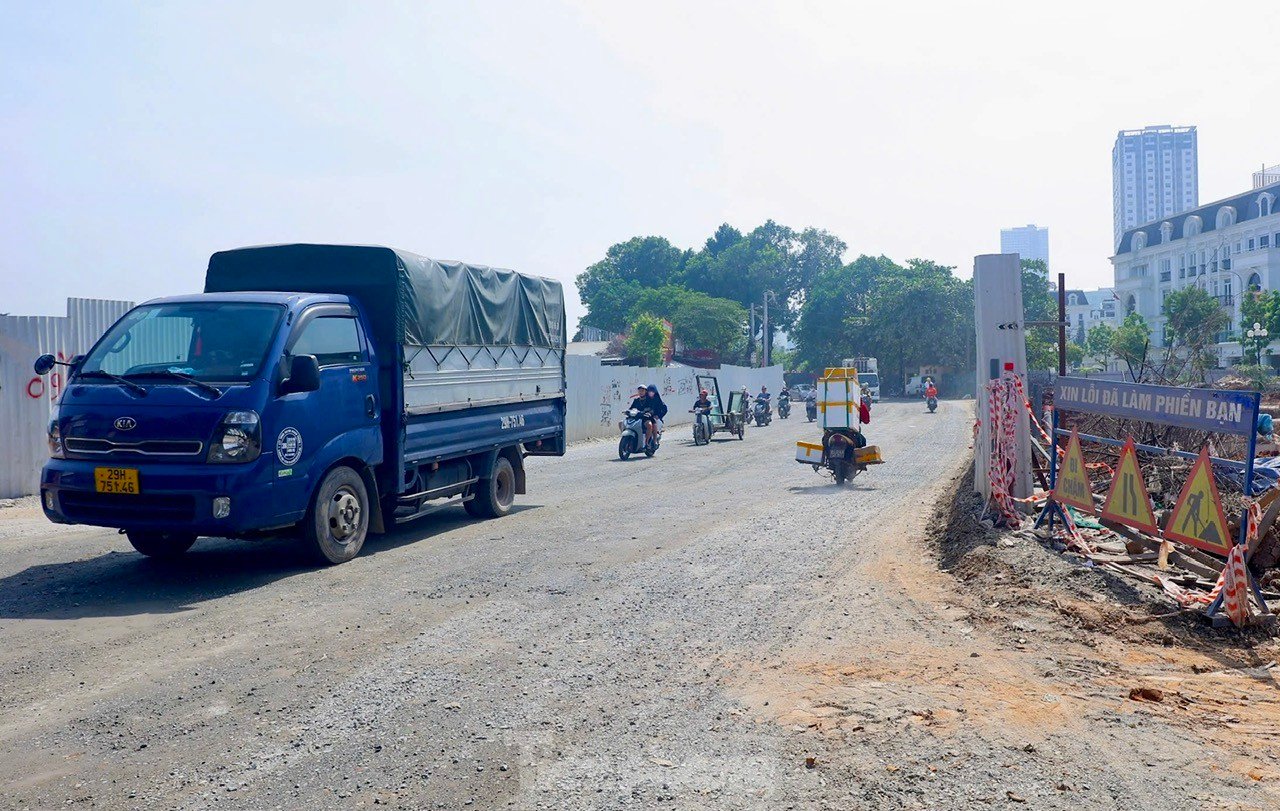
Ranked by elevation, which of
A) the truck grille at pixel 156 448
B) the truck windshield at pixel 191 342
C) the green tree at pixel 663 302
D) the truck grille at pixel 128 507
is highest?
the green tree at pixel 663 302

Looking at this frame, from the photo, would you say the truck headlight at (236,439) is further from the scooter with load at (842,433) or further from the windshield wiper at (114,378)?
the scooter with load at (842,433)

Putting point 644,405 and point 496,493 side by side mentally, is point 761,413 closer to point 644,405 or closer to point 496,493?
point 644,405

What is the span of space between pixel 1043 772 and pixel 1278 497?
3241mm

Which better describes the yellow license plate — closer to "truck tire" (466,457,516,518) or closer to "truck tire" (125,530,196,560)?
"truck tire" (125,530,196,560)

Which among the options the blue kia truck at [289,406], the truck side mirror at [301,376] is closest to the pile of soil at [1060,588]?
the blue kia truck at [289,406]

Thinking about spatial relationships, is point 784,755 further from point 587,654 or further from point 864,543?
point 864,543

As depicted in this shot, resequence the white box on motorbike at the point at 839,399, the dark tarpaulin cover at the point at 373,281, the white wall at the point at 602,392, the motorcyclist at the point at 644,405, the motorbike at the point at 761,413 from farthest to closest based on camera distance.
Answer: the motorbike at the point at 761,413 → the white wall at the point at 602,392 → the motorcyclist at the point at 644,405 → the white box on motorbike at the point at 839,399 → the dark tarpaulin cover at the point at 373,281

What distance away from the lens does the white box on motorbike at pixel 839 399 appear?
1658 centimetres

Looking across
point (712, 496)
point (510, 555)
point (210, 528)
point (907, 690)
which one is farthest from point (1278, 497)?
point (712, 496)

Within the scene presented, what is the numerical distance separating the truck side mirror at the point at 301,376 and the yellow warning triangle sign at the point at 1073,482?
6.39m

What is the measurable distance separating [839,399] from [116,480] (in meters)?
11.3

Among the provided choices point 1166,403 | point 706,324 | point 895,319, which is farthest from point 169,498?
point 895,319

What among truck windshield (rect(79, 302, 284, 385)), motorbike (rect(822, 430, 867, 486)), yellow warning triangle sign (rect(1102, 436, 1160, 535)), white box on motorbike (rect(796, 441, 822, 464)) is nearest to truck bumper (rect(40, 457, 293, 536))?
truck windshield (rect(79, 302, 284, 385))

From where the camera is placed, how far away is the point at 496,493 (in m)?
12.2
